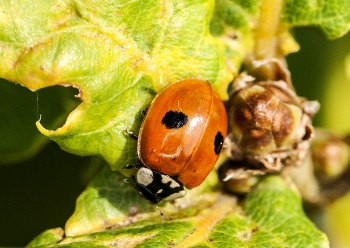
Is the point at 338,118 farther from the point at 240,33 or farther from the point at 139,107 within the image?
the point at 139,107

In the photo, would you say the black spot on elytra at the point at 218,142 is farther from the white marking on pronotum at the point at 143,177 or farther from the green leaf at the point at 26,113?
the green leaf at the point at 26,113

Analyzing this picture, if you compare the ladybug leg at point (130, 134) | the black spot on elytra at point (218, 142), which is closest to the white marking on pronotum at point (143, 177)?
the ladybug leg at point (130, 134)

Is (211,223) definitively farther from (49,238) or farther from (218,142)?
(49,238)

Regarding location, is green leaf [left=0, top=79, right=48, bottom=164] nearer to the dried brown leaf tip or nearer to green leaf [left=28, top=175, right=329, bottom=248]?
green leaf [left=28, top=175, right=329, bottom=248]

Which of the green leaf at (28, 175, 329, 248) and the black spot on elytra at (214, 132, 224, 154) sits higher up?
the black spot on elytra at (214, 132, 224, 154)

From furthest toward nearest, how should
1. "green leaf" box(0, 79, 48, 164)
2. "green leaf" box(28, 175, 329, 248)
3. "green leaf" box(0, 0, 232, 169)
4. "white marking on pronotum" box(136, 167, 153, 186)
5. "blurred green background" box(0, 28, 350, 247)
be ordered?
"blurred green background" box(0, 28, 350, 247) → "green leaf" box(0, 79, 48, 164) → "white marking on pronotum" box(136, 167, 153, 186) → "green leaf" box(28, 175, 329, 248) → "green leaf" box(0, 0, 232, 169)

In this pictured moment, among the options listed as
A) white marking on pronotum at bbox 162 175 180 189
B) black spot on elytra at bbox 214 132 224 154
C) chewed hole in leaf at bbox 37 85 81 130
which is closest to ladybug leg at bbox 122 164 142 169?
white marking on pronotum at bbox 162 175 180 189

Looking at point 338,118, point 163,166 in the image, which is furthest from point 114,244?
point 338,118
